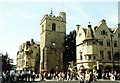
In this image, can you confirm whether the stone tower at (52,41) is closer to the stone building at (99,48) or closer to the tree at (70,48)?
the tree at (70,48)

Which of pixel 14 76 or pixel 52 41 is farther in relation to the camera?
pixel 52 41

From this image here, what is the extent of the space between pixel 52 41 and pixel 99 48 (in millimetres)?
22732

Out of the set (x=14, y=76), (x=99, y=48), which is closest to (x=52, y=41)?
(x=99, y=48)

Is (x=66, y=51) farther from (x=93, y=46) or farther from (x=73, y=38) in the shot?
(x=93, y=46)

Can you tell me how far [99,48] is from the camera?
57625 millimetres

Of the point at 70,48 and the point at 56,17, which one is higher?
the point at 56,17

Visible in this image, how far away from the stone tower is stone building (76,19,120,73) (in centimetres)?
1568

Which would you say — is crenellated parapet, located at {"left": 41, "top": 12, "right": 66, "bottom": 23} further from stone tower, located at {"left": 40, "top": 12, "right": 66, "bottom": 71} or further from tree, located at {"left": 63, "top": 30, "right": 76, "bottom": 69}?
tree, located at {"left": 63, "top": 30, "right": 76, "bottom": 69}

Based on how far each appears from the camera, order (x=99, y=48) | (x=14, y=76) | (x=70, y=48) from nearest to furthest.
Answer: (x=14, y=76)
(x=99, y=48)
(x=70, y=48)

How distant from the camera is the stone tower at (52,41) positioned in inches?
2948

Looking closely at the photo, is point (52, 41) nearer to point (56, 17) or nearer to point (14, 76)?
point (56, 17)

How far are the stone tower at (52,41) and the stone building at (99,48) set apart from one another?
15684 mm

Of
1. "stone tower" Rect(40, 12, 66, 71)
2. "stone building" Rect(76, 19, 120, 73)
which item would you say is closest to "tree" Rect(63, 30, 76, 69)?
"stone tower" Rect(40, 12, 66, 71)

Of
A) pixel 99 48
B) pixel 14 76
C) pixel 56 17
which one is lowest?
pixel 14 76
